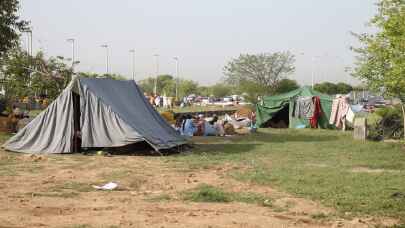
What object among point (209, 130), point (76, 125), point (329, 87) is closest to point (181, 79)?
point (329, 87)

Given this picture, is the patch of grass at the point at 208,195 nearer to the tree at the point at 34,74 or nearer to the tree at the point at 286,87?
the tree at the point at 34,74

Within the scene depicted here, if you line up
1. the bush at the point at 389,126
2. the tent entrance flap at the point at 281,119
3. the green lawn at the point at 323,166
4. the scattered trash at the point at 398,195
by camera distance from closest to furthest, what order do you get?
the green lawn at the point at 323,166, the scattered trash at the point at 398,195, the bush at the point at 389,126, the tent entrance flap at the point at 281,119

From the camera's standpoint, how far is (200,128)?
62.9ft

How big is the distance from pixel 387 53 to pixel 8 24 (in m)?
11.2

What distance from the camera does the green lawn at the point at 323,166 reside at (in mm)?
7926

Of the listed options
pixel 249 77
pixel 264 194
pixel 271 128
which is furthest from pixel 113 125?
pixel 249 77

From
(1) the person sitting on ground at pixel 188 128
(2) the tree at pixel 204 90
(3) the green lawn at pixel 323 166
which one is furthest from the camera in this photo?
(2) the tree at pixel 204 90

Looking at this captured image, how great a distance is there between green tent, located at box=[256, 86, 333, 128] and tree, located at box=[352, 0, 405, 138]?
8.67m

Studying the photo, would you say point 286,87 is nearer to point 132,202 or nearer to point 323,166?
point 323,166

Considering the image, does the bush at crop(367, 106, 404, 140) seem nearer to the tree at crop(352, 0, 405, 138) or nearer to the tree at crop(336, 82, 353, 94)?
the tree at crop(352, 0, 405, 138)

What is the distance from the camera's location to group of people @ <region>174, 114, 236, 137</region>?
19.0 meters

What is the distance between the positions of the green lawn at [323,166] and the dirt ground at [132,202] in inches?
18.1

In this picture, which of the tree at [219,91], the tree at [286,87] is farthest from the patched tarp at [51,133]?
the tree at [219,91]

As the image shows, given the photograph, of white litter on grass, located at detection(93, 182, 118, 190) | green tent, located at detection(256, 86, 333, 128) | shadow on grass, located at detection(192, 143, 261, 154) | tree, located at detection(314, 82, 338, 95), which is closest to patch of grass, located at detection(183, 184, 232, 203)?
white litter on grass, located at detection(93, 182, 118, 190)
